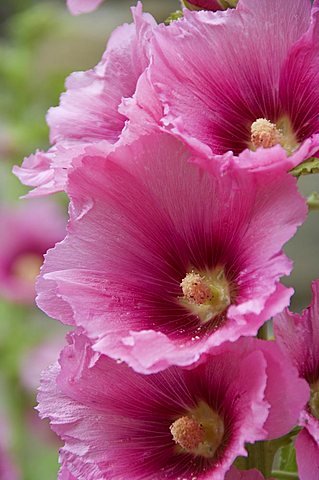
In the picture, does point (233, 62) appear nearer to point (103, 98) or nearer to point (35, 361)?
point (103, 98)

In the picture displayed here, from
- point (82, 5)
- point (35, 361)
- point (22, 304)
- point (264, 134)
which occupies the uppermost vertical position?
point (82, 5)

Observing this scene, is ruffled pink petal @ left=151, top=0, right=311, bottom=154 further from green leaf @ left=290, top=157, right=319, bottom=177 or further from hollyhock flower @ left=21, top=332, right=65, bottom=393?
hollyhock flower @ left=21, top=332, right=65, bottom=393

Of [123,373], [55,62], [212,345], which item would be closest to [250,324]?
[212,345]

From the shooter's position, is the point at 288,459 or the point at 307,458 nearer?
the point at 307,458

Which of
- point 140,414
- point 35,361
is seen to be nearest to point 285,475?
point 140,414

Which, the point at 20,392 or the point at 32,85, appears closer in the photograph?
the point at 20,392

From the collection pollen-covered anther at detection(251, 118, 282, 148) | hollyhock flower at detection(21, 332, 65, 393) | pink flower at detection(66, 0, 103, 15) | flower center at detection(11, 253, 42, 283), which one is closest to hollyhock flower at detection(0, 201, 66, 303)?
flower center at detection(11, 253, 42, 283)

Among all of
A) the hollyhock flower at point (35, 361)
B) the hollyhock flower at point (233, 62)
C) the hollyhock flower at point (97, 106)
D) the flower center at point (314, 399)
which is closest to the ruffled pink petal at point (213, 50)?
the hollyhock flower at point (233, 62)

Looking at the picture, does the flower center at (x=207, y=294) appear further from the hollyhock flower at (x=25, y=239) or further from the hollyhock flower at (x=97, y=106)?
the hollyhock flower at (x=25, y=239)

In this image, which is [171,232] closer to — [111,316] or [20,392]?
[111,316]
